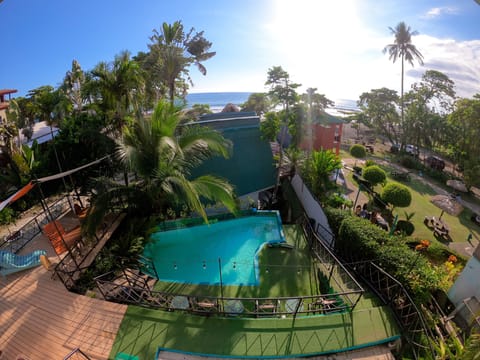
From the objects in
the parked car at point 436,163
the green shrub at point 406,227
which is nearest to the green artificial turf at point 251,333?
the green shrub at point 406,227

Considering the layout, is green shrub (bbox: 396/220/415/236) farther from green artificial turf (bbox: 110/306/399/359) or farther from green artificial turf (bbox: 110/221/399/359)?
green artificial turf (bbox: 110/306/399/359)

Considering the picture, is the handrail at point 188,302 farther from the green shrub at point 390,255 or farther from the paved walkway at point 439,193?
the paved walkway at point 439,193

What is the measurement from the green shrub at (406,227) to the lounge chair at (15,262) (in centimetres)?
1706

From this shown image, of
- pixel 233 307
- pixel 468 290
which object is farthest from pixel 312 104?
pixel 233 307

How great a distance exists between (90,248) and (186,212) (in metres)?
4.83

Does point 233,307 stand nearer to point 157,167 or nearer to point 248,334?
point 248,334

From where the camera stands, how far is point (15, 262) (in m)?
6.94

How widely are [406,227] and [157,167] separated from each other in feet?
46.1

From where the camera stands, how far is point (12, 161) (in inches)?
489

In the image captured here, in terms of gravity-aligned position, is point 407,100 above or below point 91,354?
above

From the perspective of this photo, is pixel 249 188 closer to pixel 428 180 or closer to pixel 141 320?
pixel 141 320

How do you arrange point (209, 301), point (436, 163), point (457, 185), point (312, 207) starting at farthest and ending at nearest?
point (436, 163), point (457, 185), point (312, 207), point (209, 301)

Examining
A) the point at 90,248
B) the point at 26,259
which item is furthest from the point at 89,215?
the point at 26,259

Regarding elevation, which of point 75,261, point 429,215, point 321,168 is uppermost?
point 321,168
